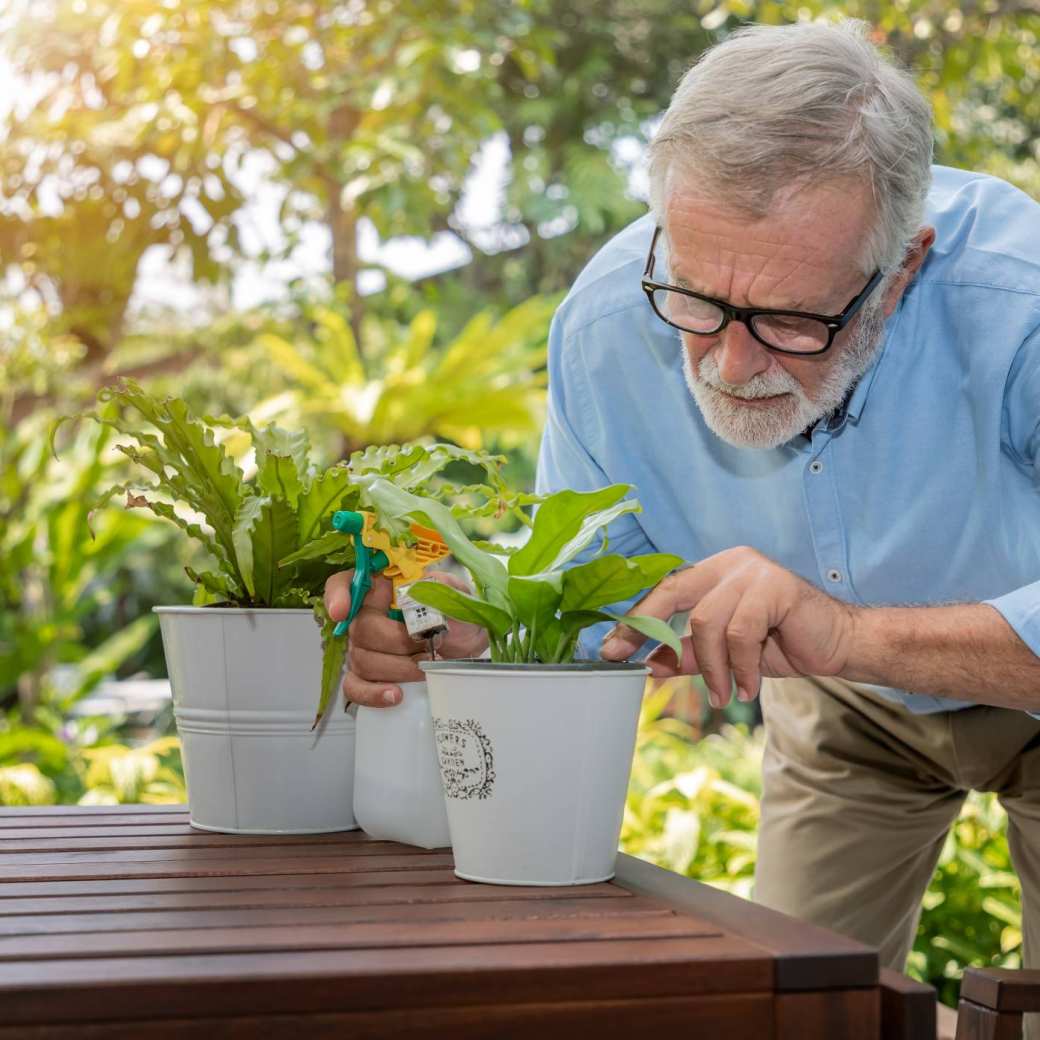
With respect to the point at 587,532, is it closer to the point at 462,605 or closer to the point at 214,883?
the point at 462,605

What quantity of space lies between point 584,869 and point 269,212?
6433 millimetres

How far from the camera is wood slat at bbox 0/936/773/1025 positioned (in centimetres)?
75

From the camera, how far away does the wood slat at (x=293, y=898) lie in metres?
0.95

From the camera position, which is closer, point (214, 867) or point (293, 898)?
point (293, 898)

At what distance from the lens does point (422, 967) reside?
30.9 inches

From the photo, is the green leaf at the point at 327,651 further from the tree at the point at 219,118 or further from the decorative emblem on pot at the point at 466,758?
the tree at the point at 219,118

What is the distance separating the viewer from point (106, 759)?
12.0 feet

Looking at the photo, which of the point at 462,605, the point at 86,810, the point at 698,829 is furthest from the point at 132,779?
the point at 462,605

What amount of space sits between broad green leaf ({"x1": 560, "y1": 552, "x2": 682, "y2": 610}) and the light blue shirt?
1.81ft

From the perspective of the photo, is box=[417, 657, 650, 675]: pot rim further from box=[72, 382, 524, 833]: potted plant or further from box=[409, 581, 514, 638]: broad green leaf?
box=[72, 382, 524, 833]: potted plant

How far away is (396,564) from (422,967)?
0.50 metres

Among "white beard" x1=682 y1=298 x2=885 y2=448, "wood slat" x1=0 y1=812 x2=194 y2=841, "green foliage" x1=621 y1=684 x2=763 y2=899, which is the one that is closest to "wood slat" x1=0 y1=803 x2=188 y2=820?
"wood slat" x1=0 y1=812 x2=194 y2=841

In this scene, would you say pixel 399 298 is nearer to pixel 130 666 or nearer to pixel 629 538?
pixel 629 538

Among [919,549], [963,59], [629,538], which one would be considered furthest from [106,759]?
Answer: [963,59]
